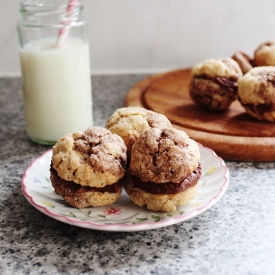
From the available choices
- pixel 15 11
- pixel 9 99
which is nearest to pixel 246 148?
pixel 9 99

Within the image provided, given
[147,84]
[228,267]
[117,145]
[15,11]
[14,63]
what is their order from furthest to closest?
[14,63] → [15,11] → [147,84] → [117,145] → [228,267]

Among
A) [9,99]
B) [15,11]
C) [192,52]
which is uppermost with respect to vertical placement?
[15,11]

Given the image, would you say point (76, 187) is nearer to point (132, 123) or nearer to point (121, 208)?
point (121, 208)

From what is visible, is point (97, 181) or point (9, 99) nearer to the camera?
point (97, 181)

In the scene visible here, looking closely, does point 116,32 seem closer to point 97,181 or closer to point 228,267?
point 97,181

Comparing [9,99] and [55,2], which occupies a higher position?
[55,2]

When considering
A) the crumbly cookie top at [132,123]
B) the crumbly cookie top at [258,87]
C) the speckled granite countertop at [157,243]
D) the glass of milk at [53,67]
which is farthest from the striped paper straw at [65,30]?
the crumbly cookie top at [258,87]

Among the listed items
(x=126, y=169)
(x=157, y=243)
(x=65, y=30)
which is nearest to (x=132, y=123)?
(x=126, y=169)
